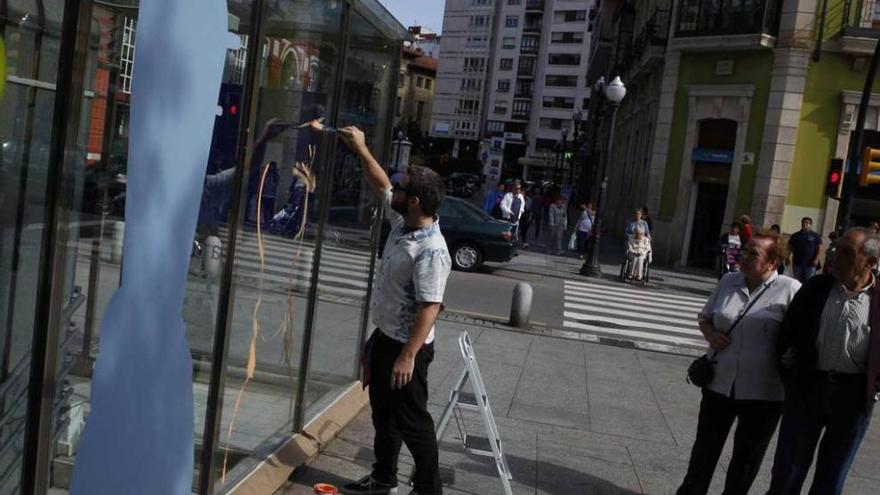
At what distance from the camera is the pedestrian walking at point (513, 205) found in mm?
22812

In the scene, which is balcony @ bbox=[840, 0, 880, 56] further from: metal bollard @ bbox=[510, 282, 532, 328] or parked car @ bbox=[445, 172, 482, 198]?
parked car @ bbox=[445, 172, 482, 198]

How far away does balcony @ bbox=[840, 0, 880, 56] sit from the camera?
22578 millimetres

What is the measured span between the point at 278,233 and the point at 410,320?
31.6 inches

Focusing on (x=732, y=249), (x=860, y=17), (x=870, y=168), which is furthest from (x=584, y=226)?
(x=870, y=168)

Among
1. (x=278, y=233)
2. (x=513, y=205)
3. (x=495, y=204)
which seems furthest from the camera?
(x=513, y=205)

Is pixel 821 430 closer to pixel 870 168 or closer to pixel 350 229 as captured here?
pixel 350 229

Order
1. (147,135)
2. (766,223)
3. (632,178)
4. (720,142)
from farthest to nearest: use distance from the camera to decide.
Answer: (632,178)
(720,142)
(766,223)
(147,135)

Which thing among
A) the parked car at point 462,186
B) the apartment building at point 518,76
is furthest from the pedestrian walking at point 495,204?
the apartment building at point 518,76

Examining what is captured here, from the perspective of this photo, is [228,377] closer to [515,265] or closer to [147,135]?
[147,135]

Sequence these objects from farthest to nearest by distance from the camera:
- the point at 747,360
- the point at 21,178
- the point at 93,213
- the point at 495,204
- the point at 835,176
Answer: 1. the point at 495,204
2. the point at 835,176
3. the point at 747,360
4. the point at 93,213
5. the point at 21,178

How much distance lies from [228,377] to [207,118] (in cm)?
134

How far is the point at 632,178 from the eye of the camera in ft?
107

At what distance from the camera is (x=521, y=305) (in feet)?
38.1

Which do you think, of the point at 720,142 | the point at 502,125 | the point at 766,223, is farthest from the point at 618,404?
the point at 502,125
